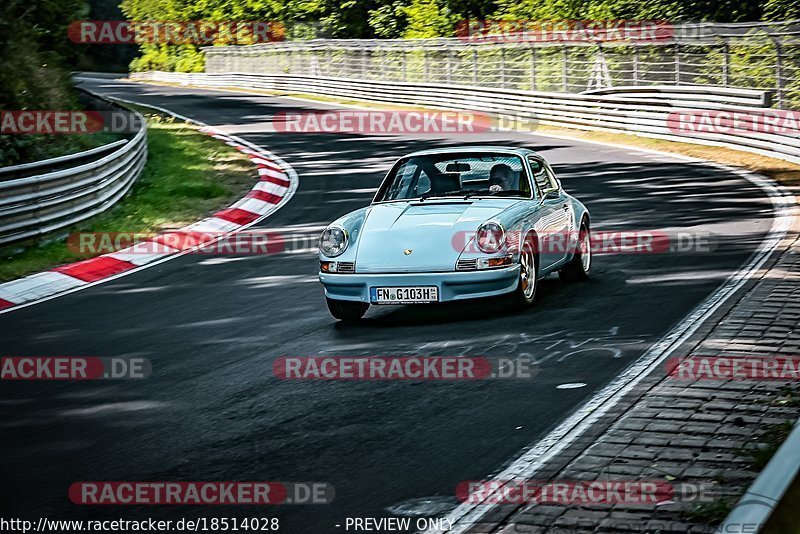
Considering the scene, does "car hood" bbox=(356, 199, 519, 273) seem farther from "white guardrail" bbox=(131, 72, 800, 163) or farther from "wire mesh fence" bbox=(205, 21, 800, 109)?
"wire mesh fence" bbox=(205, 21, 800, 109)

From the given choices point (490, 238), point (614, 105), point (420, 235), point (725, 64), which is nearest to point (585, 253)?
point (490, 238)

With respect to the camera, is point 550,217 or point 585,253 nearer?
point 550,217

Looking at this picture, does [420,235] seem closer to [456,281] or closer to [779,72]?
[456,281]

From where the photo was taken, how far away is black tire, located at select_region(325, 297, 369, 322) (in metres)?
9.08

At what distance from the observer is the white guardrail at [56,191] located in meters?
13.6

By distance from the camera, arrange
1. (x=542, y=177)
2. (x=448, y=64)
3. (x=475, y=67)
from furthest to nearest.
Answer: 1. (x=448, y=64)
2. (x=475, y=67)
3. (x=542, y=177)

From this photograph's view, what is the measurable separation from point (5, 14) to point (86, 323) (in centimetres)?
1070

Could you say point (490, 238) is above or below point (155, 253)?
above

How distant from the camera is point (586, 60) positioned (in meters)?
31.9

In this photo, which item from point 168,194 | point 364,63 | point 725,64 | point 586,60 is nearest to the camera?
point 168,194

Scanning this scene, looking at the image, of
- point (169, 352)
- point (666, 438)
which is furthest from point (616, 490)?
point (169, 352)

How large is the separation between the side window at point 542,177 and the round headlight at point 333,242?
1.92 m

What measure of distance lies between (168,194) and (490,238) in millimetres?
10613

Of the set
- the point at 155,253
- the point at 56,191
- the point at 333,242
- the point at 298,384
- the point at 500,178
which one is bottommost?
the point at 155,253
